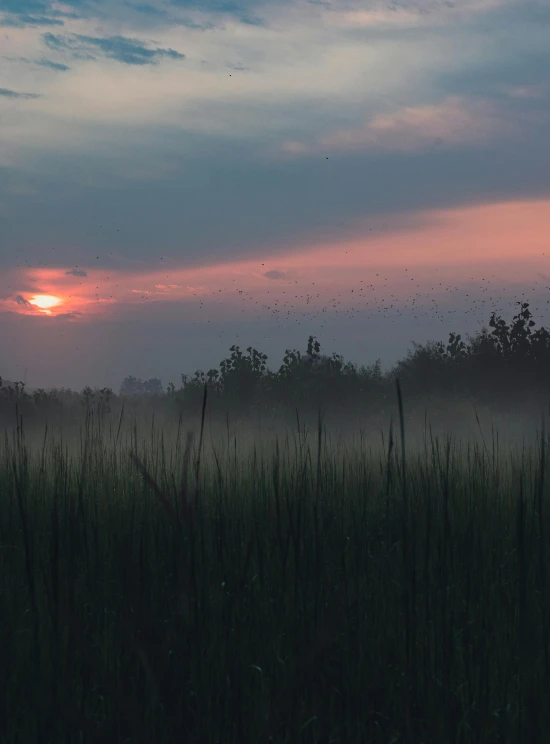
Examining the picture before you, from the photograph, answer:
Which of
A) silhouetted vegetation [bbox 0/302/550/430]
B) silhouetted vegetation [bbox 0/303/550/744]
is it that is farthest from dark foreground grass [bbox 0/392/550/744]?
silhouetted vegetation [bbox 0/302/550/430]

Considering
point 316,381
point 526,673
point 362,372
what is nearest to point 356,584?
point 526,673

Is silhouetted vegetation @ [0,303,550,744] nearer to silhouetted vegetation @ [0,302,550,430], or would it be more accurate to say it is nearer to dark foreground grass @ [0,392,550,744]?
dark foreground grass @ [0,392,550,744]

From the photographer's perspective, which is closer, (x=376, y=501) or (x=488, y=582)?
(x=488, y=582)

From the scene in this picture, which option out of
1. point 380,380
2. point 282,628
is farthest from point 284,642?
point 380,380

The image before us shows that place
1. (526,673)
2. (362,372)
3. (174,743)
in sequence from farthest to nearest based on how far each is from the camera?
1. (362,372)
2. (526,673)
3. (174,743)

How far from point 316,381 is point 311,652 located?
52.1 ft

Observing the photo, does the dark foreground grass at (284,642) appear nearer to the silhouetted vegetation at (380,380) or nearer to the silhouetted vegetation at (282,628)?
the silhouetted vegetation at (282,628)

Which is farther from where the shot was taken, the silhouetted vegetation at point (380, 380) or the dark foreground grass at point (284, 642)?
the silhouetted vegetation at point (380, 380)

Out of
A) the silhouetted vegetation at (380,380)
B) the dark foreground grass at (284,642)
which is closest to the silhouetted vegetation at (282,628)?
the dark foreground grass at (284,642)

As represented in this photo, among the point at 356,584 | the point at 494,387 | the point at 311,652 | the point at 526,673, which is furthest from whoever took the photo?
the point at 494,387

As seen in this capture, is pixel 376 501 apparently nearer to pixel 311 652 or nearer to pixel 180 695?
pixel 180 695

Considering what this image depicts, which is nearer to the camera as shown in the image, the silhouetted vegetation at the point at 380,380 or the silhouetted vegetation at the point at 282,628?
the silhouetted vegetation at the point at 282,628

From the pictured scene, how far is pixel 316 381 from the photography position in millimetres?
16922

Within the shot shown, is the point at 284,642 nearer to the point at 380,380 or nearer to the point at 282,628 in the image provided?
the point at 282,628
